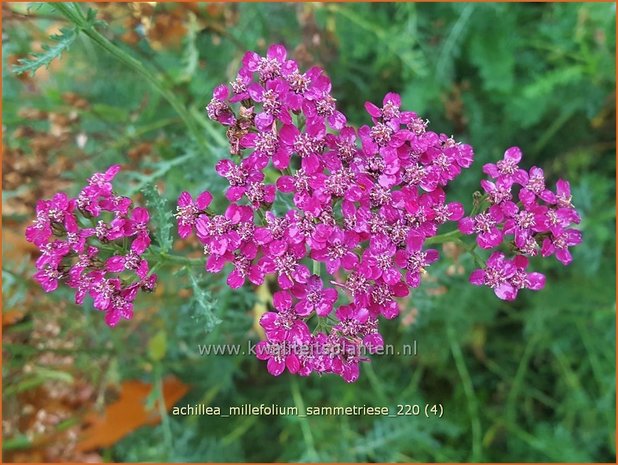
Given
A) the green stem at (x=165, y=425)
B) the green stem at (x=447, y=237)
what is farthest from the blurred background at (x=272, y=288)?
the green stem at (x=447, y=237)

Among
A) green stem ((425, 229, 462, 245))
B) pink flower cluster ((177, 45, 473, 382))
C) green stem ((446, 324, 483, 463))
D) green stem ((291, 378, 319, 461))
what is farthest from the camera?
green stem ((446, 324, 483, 463))

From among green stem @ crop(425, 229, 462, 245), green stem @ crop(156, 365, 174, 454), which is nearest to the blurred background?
green stem @ crop(156, 365, 174, 454)

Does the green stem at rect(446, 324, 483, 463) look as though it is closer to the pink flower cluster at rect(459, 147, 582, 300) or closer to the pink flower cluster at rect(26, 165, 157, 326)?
the pink flower cluster at rect(459, 147, 582, 300)

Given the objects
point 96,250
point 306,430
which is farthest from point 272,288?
point 96,250

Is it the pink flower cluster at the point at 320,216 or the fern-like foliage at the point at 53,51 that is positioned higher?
the fern-like foliage at the point at 53,51

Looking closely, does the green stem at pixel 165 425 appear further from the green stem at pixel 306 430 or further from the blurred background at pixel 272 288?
the green stem at pixel 306 430

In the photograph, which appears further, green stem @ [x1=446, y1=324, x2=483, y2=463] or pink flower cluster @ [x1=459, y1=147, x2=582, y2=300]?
green stem @ [x1=446, y1=324, x2=483, y2=463]

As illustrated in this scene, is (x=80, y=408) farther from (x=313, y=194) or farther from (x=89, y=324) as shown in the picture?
(x=313, y=194)
